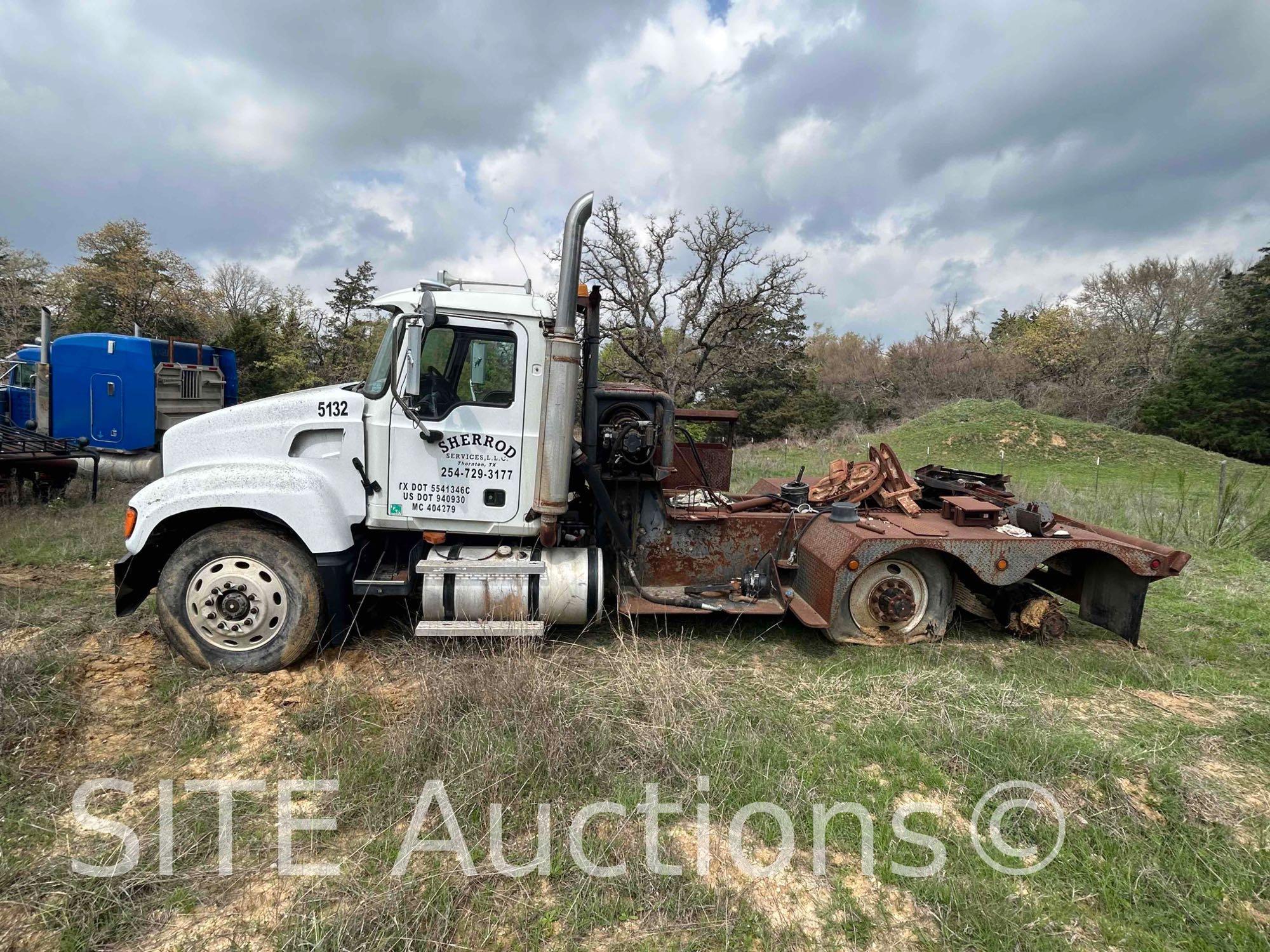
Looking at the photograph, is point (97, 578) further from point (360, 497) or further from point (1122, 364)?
point (1122, 364)

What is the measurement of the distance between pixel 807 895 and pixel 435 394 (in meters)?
3.63

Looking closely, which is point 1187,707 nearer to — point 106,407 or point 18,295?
point 106,407

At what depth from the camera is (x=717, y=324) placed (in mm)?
19766

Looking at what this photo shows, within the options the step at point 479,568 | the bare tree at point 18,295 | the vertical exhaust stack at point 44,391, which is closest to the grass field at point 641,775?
the step at point 479,568

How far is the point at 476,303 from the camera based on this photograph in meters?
4.61

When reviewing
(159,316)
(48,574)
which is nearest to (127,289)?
(159,316)

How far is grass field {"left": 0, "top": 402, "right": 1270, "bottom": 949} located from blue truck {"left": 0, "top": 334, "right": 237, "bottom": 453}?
7.80 m

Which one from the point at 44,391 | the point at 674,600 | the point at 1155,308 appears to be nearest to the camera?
the point at 674,600

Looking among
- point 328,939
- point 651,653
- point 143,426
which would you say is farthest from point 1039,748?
point 143,426

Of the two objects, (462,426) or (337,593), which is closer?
(337,593)

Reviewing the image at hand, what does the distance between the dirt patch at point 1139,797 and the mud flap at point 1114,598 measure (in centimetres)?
211

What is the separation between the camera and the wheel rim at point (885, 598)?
4984mm

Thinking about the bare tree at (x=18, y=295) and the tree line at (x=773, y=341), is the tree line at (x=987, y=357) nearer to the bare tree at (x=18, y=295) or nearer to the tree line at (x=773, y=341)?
the tree line at (x=773, y=341)

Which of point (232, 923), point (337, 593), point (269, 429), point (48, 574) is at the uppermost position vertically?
point (269, 429)
